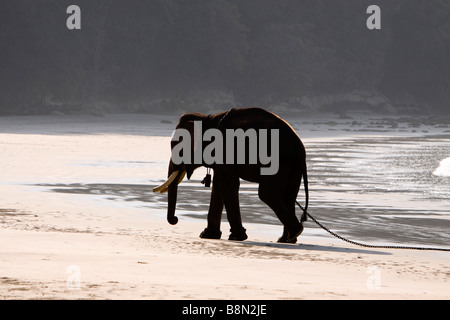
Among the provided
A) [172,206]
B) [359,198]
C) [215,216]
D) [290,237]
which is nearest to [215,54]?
[359,198]

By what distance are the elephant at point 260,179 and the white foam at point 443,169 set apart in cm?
1094

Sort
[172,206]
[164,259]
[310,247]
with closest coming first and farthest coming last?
1. [164,259]
2. [310,247]
3. [172,206]

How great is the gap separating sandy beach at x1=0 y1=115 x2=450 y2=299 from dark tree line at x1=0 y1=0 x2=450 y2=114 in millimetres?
53041

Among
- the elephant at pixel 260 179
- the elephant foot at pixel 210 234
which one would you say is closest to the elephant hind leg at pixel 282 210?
the elephant at pixel 260 179

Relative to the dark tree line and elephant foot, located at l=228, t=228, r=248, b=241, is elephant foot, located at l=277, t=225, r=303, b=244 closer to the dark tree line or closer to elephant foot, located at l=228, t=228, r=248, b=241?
elephant foot, located at l=228, t=228, r=248, b=241

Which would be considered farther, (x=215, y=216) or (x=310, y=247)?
(x=215, y=216)

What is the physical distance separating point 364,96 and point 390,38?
33.7ft

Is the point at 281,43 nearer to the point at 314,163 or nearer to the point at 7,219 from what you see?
the point at 314,163

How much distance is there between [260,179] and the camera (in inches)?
433

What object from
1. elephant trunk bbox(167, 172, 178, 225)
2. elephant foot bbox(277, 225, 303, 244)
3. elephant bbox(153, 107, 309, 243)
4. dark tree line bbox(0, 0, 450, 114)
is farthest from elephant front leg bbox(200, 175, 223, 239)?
dark tree line bbox(0, 0, 450, 114)

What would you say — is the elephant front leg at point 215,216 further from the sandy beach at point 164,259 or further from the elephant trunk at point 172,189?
the elephant trunk at point 172,189

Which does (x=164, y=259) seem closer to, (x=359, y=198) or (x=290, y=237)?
(x=290, y=237)

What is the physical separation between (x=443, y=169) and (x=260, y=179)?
507 inches

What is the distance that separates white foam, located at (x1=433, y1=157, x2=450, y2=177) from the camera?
2153 centimetres
